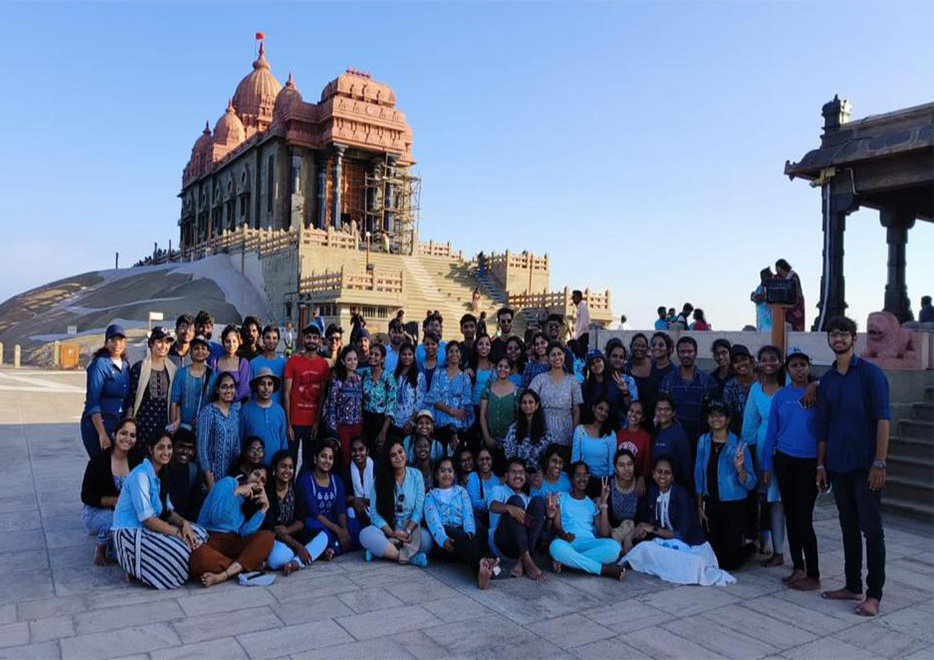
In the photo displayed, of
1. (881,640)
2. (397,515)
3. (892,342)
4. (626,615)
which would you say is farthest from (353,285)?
(881,640)

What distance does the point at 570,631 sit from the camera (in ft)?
13.1

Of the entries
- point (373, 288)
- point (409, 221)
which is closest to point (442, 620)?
point (373, 288)

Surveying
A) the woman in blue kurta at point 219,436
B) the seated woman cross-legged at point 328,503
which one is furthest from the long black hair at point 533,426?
the woman in blue kurta at point 219,436

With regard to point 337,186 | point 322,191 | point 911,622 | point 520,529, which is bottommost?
point 911,622

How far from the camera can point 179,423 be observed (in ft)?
17.9

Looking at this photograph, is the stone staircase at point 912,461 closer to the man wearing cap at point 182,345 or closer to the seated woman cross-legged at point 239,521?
the seated woman cross-legged at point 239,521

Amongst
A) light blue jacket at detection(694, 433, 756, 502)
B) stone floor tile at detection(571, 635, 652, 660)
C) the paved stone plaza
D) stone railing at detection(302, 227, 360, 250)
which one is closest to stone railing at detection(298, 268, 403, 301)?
stone railing at detection(302, 227, 360, 250)

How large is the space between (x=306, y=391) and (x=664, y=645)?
354 cm

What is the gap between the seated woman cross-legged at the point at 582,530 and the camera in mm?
4992

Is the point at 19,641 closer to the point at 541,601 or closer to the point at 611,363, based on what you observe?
the point at 541,601

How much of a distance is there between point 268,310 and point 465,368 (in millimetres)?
23198

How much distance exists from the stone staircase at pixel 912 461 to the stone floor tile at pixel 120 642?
6.99 meters

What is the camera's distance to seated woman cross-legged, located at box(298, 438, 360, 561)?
5.28m

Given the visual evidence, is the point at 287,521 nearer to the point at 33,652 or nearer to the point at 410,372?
the point at 410,372
